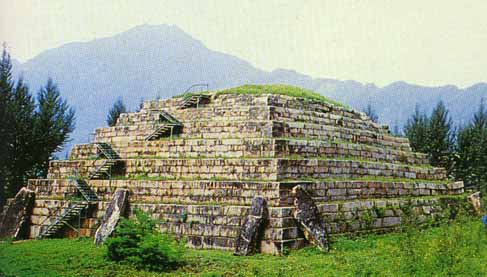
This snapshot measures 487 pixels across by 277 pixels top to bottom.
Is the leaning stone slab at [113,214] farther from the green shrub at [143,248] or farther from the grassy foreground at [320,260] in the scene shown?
the green shrub at [143,248]

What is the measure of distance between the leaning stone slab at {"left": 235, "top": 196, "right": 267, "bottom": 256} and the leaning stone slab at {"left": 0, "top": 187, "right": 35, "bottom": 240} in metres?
9.68

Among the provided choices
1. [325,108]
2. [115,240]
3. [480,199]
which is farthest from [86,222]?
[480,199]

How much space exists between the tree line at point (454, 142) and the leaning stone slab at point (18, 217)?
2400 cm

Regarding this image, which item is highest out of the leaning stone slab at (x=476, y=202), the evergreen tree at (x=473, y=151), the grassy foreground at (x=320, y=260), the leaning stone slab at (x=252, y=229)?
the evergreen tree at (x=473, y=151)

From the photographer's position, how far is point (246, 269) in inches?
500

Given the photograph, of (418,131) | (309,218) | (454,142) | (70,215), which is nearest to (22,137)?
(70,215)

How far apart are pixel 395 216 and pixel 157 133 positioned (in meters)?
9.73

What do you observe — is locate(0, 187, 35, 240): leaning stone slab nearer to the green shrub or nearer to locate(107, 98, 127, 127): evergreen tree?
the green shrub

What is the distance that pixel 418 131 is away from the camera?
1409 inches

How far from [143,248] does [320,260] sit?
450cm

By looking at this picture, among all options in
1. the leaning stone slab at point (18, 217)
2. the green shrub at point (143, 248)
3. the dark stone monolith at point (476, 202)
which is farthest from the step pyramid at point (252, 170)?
the green shrub at point (143, 248)

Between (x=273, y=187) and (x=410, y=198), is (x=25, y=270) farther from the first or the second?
(x=410, y=198)

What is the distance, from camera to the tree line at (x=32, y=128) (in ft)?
91.2

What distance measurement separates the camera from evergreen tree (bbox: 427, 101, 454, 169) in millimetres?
34594
